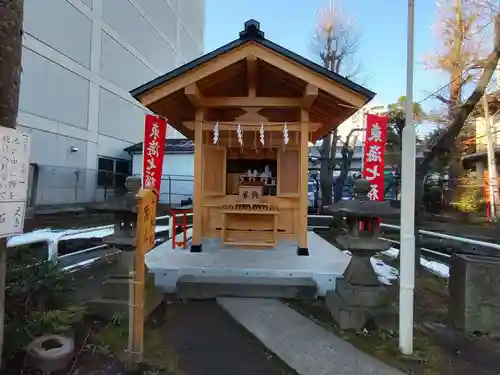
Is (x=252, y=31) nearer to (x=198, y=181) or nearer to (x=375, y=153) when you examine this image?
(x=198, y=181)

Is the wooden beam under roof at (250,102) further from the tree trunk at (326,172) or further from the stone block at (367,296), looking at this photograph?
the tree trunk at (326,172)

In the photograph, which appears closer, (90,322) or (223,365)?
(223,365)

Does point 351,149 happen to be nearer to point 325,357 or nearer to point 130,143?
point 130,143

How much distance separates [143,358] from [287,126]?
17.5 ft

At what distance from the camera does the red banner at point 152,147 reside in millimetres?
7926

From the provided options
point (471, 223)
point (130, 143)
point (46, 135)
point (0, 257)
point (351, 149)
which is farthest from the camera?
point (130, 143)

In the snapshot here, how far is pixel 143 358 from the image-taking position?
346cm

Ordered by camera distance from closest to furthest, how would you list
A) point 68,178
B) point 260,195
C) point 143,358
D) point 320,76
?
point 143,358
point 320,76
point 260,195
point 68,178

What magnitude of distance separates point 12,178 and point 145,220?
42.7 inches

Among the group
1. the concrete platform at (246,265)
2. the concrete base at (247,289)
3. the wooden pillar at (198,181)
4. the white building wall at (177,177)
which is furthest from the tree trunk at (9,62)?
the white building wall at (177,177)

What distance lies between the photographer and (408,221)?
11.8 ft

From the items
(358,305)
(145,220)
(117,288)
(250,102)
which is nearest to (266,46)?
(250,102)

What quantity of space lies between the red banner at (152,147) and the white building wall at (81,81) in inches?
384

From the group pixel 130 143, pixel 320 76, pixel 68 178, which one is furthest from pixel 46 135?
pixel 320 76
